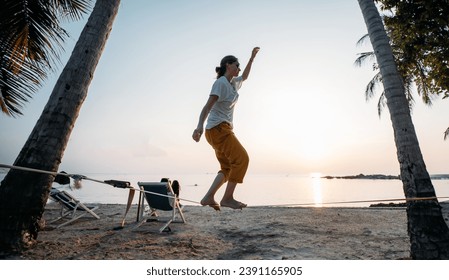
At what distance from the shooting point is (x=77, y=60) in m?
4.29

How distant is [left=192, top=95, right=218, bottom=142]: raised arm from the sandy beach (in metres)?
1.89

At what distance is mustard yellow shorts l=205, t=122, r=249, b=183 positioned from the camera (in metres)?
3.68

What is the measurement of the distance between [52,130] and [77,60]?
1.18 m

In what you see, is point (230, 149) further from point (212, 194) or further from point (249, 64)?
point (249, 64)

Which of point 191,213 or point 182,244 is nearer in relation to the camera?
point 182,244

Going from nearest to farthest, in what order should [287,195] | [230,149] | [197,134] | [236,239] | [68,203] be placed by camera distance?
[197,134] → [230,149] → [236,239] → [68,203] → [287,195]

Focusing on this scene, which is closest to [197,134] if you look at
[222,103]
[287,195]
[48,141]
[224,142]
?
[224,142]

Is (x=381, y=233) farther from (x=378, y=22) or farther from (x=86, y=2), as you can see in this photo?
(x=86, y=2)

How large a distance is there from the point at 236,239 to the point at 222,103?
9.31 feet

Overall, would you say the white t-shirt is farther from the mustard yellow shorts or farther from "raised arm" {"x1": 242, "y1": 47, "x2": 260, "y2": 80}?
"raised arm" {"x1": 242, "y1": 47, "x2": 260, "y2": 80}

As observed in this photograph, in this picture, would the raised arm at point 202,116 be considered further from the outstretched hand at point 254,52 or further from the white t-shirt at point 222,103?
the outstretched hand at point 254,52

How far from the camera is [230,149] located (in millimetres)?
3693

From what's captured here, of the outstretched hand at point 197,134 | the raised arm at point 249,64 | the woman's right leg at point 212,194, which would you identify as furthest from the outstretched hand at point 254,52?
the woman's right leg at point 212,194
